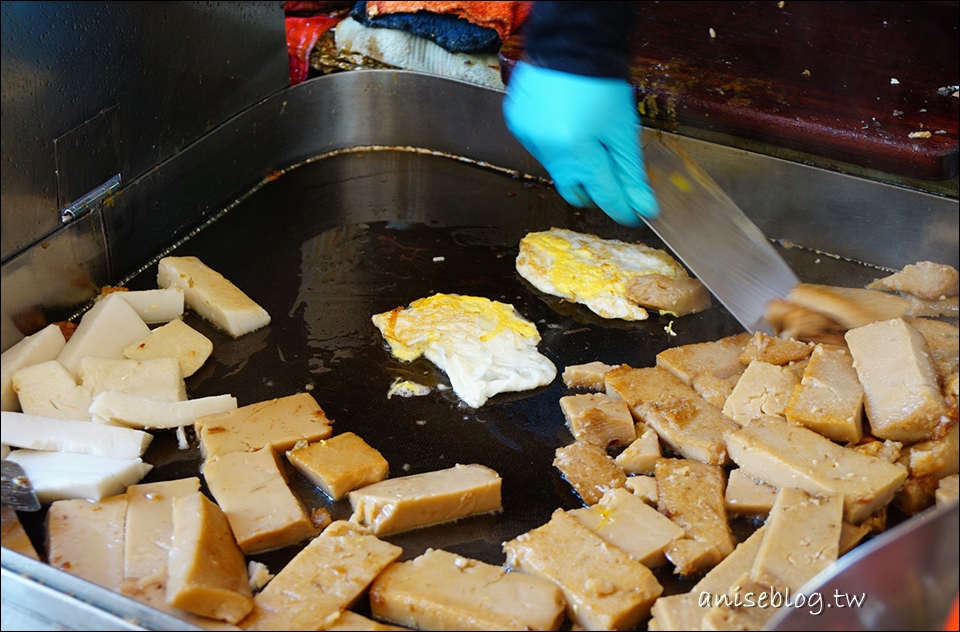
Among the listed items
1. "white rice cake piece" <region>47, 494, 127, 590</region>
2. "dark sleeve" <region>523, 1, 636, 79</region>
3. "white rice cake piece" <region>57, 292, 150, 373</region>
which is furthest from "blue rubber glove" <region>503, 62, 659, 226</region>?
"white rice cake piece" <region>47, 494, 127, 590</region>

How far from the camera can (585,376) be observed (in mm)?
2801

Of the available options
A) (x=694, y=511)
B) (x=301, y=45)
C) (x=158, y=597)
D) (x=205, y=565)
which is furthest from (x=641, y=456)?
(x=301, y=45)

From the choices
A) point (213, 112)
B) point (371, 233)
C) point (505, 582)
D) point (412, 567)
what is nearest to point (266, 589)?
point (412, 567)

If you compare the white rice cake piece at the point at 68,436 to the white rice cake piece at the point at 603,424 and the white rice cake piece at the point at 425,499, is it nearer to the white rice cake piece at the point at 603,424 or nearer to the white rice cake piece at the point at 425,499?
the white rice cake piece at the point at 425,499

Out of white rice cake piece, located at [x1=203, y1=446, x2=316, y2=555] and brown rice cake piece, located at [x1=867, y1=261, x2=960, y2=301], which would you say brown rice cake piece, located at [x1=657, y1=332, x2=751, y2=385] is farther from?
white rice cake piece, located at [x1=203, y1=446, x2=316, y2=555]

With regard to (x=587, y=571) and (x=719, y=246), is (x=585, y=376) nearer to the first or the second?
(x=719, y=246)

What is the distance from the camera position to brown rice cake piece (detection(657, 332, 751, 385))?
2771 millimetres

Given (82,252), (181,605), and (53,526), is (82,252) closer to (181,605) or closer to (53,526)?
(53,526)

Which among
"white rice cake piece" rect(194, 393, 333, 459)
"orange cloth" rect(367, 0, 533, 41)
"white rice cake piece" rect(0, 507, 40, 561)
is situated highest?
"orange cloth" rect(367, 0, 533, 41)

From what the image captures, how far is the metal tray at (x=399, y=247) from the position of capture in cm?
261

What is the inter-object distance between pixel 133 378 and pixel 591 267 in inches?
61.9

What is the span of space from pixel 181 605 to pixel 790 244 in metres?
2.53

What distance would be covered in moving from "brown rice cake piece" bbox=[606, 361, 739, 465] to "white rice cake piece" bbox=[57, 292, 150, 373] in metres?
1.47

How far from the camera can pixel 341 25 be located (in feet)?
13.7
